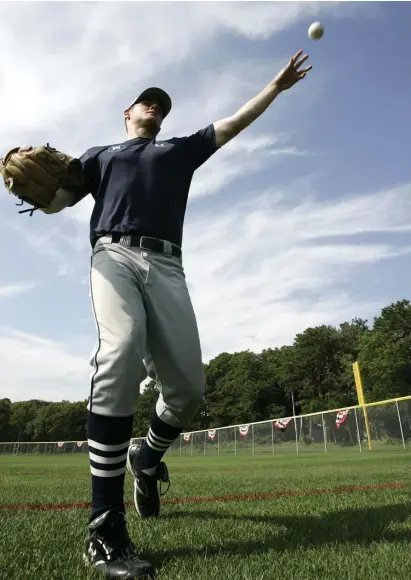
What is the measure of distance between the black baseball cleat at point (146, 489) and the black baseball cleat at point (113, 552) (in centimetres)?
100

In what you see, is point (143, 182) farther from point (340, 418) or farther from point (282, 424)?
point (282, 424)

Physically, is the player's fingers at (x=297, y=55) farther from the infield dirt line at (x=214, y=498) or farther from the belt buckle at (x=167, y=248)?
the infield dirt line at (x=214, y=498)

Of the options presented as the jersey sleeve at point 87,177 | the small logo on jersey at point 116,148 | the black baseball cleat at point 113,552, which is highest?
the small logo on jersey at point 116,148

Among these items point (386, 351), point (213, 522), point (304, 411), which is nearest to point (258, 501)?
point (213, 522)

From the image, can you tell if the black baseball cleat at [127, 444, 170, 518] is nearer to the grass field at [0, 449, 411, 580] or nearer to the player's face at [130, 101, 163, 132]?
the grass field at [0, 449, 411, 580]

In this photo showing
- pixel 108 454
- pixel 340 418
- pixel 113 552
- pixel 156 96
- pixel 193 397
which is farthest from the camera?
pixel 340 418

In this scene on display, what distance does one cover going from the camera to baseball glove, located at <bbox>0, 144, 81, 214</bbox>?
10.0ft

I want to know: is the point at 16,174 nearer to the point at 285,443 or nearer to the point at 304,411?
the point at 285,443

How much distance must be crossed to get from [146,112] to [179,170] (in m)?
0.68

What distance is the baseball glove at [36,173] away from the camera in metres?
3.06

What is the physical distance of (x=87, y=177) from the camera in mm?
3365

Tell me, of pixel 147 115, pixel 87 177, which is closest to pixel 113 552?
pixel 87 177

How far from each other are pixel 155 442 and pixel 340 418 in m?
26.3

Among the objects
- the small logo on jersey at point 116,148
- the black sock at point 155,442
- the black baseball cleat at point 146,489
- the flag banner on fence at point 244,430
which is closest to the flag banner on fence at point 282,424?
the flag banner on fence at point 244,430
